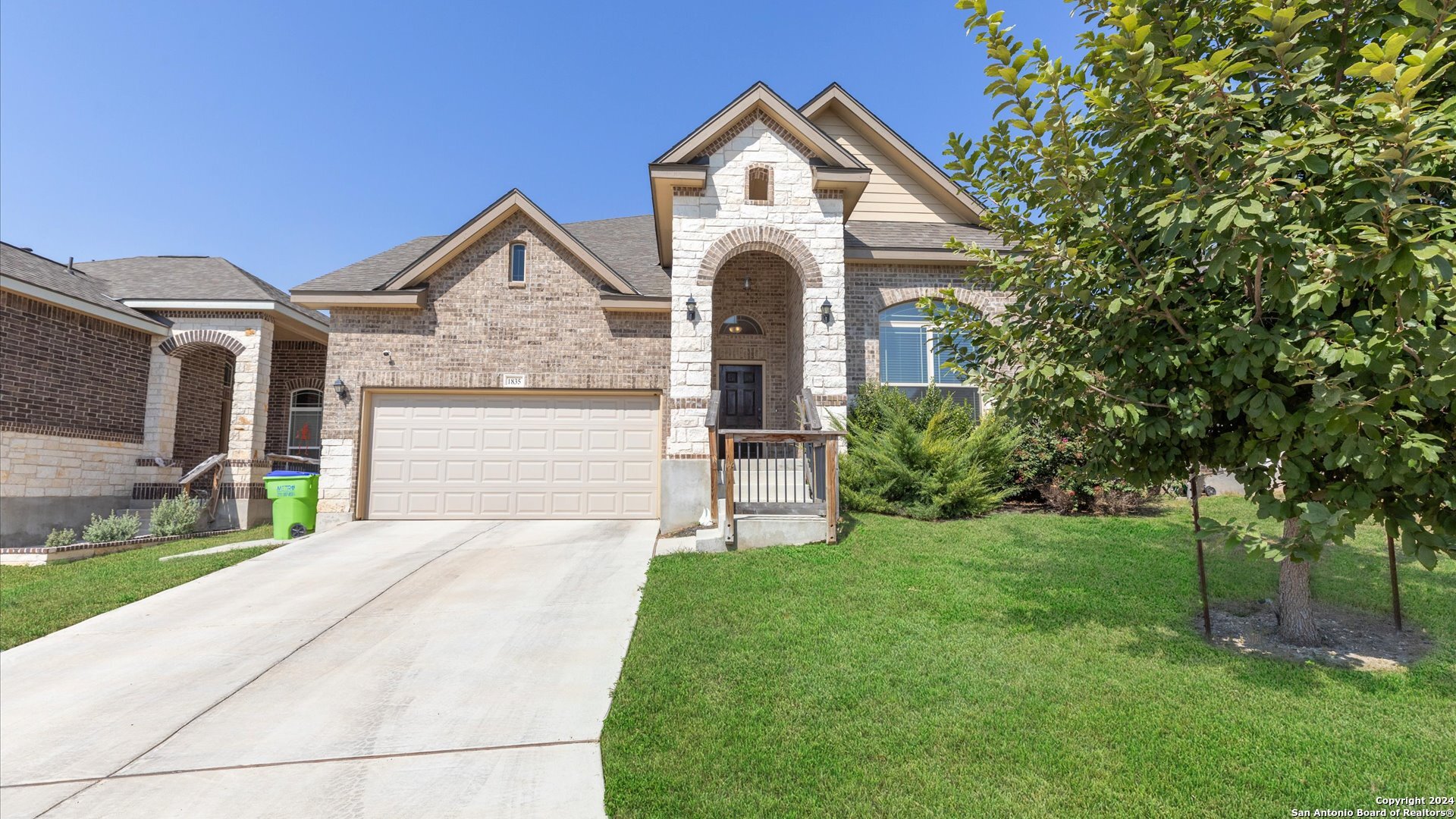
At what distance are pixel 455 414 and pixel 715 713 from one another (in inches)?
374

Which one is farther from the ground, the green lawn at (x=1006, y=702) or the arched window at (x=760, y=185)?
the arched window at (x=760, y=185)

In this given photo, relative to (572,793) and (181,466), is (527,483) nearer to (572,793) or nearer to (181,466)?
(181,466)

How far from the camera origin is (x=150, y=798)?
3299mm

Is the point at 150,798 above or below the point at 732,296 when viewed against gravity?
below

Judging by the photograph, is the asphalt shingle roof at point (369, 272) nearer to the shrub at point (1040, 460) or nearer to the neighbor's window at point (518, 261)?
the neighbor's window at point (518, 261)

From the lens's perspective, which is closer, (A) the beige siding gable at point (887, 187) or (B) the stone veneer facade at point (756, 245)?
(B) the stone veneer facade at point (756, 245)

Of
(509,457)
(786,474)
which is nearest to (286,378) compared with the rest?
(509,457)

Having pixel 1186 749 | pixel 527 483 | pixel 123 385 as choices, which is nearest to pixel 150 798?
pixel 1186 749

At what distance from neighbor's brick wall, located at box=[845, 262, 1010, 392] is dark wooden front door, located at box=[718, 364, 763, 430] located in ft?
8.50

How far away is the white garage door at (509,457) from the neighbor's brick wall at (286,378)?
15.4ft

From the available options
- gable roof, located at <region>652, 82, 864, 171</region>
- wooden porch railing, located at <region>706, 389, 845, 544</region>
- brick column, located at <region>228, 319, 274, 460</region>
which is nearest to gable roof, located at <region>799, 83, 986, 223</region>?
gable roof, located at <region>652, 82, 864, 171</region>

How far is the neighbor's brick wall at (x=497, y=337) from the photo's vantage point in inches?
459

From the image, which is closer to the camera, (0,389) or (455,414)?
(0,389)

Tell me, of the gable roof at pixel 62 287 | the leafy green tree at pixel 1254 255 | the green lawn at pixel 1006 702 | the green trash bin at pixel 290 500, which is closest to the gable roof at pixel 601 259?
the green trash bin at pixel 290 500
